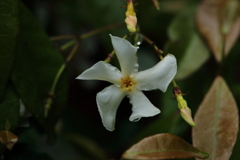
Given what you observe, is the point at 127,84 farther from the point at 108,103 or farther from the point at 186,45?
the point at 186,45

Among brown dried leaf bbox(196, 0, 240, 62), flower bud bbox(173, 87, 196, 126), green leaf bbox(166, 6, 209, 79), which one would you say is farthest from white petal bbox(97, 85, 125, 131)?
brown dried leaf bbox(196, 0, 240, 62)

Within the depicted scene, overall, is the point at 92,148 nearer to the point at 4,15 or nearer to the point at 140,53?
the point at 140,53

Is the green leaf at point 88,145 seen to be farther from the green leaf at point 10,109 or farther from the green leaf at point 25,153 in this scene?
the green leaf at point 10,109

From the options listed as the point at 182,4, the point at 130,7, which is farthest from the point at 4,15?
the point at 182,4

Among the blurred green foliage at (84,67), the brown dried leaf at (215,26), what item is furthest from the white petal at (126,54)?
the brown dried leaf at (215,26)

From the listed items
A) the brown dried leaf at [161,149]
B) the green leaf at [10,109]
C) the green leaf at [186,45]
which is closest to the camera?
the brown dried leaf at [161,149]
